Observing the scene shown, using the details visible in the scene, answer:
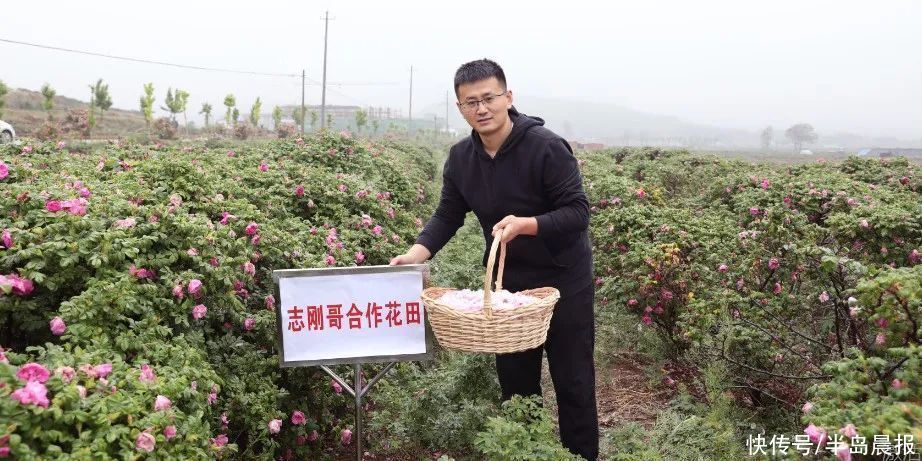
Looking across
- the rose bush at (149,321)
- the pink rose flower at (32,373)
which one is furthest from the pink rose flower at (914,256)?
the pink rose flower at (32,373)

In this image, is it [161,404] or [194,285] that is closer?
Result: [161,404]

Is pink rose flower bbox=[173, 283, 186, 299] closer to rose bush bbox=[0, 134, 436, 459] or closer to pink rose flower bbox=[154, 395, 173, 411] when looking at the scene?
rose bush bbox=[0, 134, 436, 459]

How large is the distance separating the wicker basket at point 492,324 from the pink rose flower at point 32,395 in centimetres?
115

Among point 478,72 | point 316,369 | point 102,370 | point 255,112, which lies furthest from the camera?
point 255,112

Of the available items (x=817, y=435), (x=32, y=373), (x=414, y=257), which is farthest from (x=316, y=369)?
(x=817, y=435)

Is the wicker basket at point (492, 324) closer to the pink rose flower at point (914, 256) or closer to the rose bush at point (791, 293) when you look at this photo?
the rose bush at point (791, 293)

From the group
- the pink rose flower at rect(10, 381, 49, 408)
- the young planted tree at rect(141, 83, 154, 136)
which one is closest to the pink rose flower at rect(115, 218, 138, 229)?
the pink rose flower at rect(10, 381, 49, 408)

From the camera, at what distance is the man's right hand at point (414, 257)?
2.67 meters

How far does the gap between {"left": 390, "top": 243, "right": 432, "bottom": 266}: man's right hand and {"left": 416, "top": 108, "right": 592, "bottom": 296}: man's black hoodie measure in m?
0.27

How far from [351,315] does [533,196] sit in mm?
833

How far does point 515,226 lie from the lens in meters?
2.23

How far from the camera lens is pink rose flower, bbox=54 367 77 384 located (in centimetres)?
164

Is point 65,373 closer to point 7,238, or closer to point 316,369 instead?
point 7,238

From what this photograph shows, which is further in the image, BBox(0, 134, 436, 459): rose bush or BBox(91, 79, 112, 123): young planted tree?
BBox(91, 79, 112, 123): young planted tree
